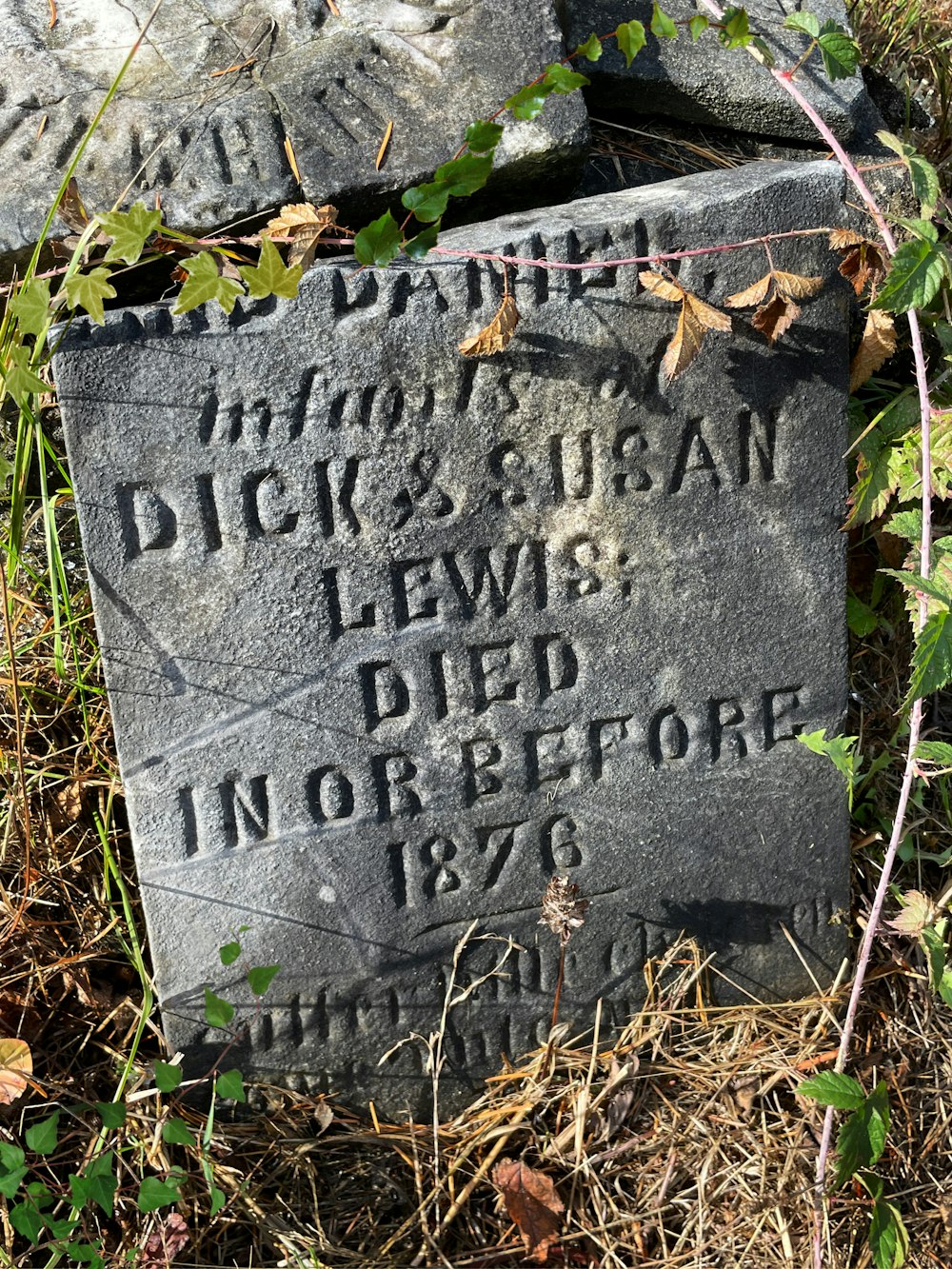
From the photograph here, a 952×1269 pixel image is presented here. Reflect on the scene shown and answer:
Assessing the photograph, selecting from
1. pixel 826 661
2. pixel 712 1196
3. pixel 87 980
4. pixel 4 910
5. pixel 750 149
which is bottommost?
pixel 712 1196

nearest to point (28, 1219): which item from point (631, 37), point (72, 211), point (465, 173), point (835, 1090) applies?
point (835, 1090)

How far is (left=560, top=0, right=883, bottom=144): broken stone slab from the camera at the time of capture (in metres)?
2.17

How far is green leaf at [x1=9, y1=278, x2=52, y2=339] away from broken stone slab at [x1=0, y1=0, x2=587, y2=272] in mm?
256

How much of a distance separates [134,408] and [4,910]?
93 cm

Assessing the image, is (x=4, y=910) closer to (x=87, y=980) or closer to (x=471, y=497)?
(x=87, y=980)

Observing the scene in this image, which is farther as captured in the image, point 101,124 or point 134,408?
point 101,124

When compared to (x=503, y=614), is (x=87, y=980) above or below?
below

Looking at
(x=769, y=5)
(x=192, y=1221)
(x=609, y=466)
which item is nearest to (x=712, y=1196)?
(x=192, y=1221)

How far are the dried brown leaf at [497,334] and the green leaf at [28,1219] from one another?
1370 millimetres

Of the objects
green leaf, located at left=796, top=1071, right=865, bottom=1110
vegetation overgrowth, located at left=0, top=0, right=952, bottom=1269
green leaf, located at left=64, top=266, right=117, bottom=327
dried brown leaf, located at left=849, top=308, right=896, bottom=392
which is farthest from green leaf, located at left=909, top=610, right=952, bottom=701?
green leaf, located at left=64, top=266, right=117, bottom=327

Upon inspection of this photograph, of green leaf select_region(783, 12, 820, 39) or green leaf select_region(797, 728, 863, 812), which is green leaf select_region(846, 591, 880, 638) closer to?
green leaf select_region(797, 728, 863, 812)

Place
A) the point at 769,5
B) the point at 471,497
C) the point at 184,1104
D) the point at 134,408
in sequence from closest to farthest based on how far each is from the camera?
the point at 134,408
the point at 471,497
the point at 184,1104
the point at 769,5

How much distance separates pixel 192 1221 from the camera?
1867 mm

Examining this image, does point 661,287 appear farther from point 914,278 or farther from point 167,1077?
point 167,1077
